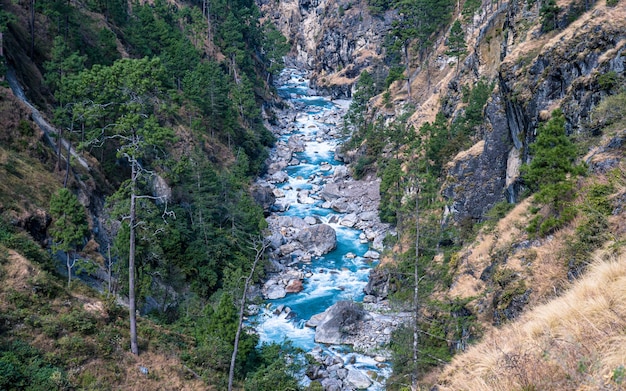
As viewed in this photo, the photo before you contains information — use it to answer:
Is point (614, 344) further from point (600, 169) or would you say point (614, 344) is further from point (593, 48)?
point (593, 48)

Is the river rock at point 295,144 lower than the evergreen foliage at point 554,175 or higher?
lower

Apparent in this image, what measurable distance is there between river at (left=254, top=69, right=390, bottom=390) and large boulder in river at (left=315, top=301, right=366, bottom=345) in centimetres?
67

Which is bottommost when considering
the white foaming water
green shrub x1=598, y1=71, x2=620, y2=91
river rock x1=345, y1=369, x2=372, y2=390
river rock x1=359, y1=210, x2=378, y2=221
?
the white foaming water

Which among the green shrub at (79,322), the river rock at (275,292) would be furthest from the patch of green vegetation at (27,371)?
the river rock at (275,292)

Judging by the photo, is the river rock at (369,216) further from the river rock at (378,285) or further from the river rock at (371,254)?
the river rock at (378,285)

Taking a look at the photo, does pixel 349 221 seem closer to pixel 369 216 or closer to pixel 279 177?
pixel 369 216

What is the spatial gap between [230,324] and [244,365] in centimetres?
253

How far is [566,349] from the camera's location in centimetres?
650

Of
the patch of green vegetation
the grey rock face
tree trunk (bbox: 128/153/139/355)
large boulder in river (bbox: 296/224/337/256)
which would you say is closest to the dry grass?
tree trunk (bbox: 128/153/139/355)

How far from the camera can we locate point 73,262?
91.3ft

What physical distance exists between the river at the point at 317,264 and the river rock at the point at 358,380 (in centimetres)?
27

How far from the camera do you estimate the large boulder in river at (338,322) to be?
3269cm

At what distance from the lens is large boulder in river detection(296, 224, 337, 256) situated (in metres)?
47.0

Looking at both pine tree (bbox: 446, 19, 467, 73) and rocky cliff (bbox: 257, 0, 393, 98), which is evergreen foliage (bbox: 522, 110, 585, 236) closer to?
pine tree (bbox: 446, 19, 467, 73)
